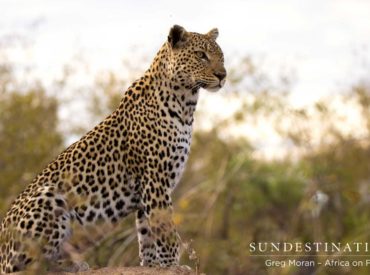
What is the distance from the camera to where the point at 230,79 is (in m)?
31.7

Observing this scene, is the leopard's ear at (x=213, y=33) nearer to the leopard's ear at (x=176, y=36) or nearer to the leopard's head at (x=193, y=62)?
the leopard's head at (x=193, y=62)

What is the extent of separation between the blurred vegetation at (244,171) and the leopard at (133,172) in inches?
518

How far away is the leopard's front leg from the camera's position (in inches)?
439

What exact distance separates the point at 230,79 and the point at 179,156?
20.3 metres

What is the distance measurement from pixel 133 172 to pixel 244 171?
1830 cm

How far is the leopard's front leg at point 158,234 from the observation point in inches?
439

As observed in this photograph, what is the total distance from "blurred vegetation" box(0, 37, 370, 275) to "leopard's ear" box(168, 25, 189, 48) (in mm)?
13186

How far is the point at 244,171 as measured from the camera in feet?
97.1

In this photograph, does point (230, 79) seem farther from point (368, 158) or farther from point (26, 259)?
point (26, 259)

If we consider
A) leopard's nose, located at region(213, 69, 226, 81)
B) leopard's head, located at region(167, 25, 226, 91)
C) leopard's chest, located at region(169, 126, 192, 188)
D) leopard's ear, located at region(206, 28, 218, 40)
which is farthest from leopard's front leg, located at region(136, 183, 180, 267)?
leopard's ear, located at region(206, 28, 218, 40)

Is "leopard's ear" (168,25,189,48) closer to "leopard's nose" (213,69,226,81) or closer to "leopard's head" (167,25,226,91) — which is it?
"leopard's head" (167,25,226,91)

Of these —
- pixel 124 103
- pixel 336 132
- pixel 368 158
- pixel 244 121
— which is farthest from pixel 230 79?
pixel 124 103

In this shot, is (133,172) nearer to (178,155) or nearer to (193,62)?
(178,155)

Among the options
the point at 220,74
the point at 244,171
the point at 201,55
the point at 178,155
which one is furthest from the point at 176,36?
the point at 244,171
